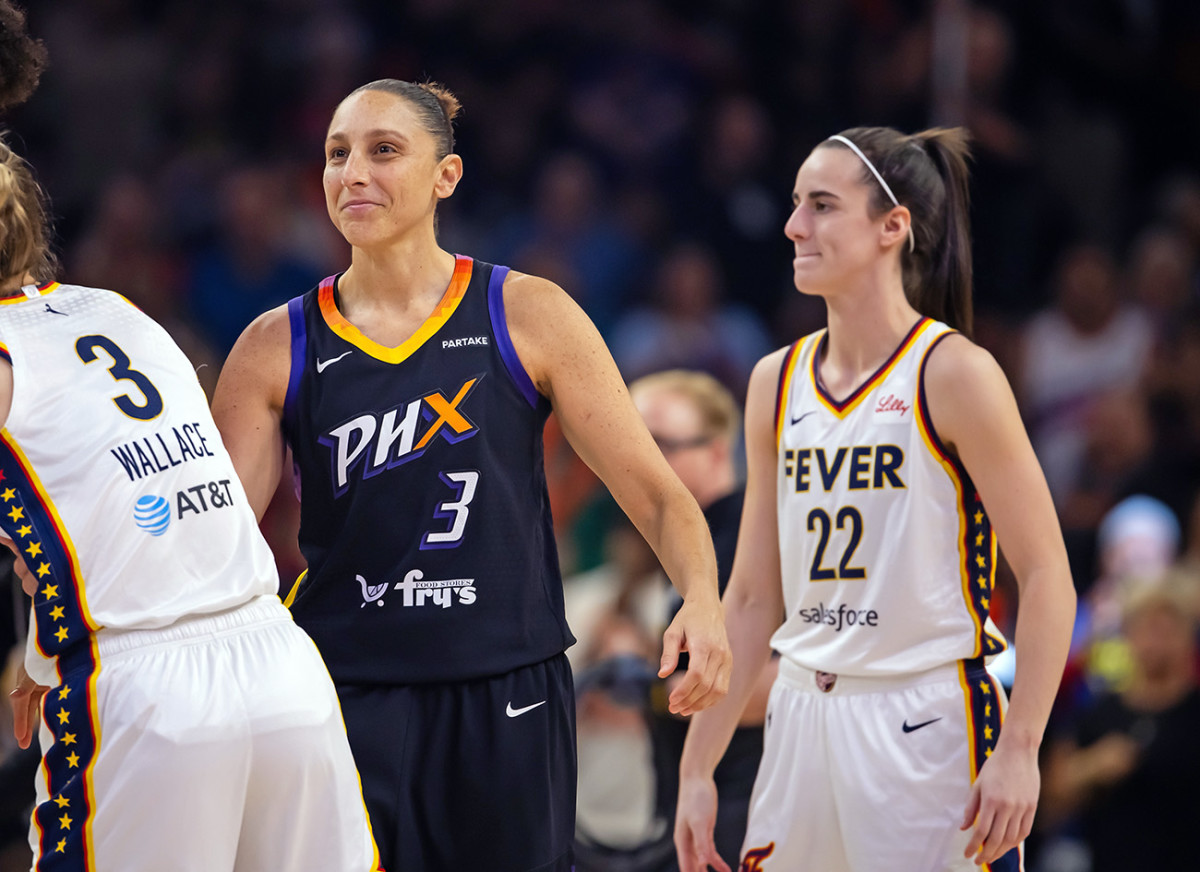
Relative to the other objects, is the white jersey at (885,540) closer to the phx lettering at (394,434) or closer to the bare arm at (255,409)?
the phx lettering at (394,434)

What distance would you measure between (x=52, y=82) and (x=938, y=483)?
686 cm

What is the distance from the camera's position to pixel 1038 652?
3.37 meters

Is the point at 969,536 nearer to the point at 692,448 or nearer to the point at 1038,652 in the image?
the point at 1038,652

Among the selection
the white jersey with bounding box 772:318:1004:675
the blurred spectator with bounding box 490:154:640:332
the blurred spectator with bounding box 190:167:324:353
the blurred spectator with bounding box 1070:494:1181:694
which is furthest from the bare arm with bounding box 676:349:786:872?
the blurred spectator with bounding box 490:154:640:332

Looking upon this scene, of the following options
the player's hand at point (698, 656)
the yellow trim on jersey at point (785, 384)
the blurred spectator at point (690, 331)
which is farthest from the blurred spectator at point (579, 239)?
the player's hand at point (698, 656)

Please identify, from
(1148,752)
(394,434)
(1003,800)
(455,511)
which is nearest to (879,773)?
(1003,800)

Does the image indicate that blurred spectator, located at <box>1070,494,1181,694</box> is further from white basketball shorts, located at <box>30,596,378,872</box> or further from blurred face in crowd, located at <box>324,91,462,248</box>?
white basketball shorts, located at <box>30,596,378,872</box>

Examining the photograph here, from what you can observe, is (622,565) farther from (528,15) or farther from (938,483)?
(528,15)

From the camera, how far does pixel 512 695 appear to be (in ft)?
10.7

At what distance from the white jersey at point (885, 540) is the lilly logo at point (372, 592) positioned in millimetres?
1064

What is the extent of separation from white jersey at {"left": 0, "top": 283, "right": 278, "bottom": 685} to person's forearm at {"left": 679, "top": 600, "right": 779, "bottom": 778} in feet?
4.55

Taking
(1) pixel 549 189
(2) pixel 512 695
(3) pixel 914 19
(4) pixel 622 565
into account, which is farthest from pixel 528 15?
(2) pixel 512 695

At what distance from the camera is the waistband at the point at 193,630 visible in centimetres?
Result: 278

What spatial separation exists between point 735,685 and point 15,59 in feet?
7.38
